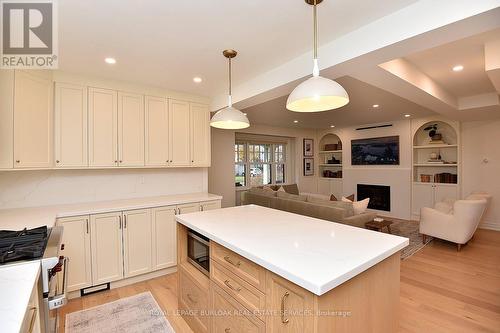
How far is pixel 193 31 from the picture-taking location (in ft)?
6.10

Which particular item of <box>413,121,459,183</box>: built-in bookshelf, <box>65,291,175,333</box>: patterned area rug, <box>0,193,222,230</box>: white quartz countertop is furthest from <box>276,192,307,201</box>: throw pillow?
<box>413,121,459,183</box>: built-in bookshelf

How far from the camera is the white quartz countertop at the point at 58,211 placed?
6.71ft

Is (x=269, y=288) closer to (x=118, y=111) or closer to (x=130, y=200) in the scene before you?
(x=130, y=200)

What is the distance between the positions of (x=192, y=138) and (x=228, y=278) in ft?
7.82

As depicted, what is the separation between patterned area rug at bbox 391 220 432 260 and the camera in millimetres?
3729

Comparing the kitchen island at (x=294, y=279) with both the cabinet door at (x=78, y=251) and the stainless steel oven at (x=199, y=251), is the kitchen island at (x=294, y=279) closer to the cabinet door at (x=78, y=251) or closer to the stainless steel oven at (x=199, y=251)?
the stainless steel oven at (x=199, y=251)

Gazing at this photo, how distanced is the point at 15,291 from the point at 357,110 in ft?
16.8

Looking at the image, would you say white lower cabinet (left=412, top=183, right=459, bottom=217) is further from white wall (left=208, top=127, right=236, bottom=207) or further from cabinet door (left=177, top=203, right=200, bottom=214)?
cabinet door (left=177, top=203, right=200, bottom=214)

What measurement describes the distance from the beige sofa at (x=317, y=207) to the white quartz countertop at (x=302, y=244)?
138 cm

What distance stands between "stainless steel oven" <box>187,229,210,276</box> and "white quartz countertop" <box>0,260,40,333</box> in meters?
0.98

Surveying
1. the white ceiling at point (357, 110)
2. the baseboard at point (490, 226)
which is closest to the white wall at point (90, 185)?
the white ceiling at point (357, 110)

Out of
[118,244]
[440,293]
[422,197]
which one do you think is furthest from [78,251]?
[422,197]

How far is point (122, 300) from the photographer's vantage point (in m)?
2.50

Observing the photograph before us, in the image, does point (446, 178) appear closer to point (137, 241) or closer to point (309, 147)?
point (309, 147)
